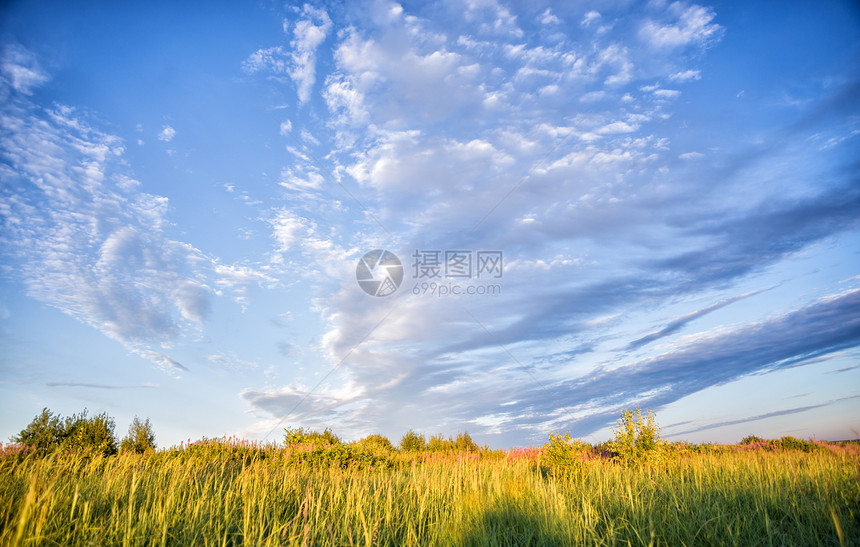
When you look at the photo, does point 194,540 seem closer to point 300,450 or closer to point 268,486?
point 268,486

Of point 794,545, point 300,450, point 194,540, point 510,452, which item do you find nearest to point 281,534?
point 194,540

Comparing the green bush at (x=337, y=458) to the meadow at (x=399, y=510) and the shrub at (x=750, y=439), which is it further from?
the shrub at (x=750, y=439)

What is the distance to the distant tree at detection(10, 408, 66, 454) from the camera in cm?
1119

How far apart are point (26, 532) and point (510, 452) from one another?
11.6 meters

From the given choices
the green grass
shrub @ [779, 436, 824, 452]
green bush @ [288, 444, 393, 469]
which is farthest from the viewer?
shrub @ [779, 436, 824, 452]

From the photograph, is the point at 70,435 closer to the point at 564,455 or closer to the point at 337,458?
the point at 337,458

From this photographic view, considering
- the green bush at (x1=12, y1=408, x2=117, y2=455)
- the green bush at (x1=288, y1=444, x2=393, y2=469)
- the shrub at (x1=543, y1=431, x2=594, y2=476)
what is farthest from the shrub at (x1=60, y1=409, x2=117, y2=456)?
the shrub at (x1=543, y1=431, x2=594, y2=476)

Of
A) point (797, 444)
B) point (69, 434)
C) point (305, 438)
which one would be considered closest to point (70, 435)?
point (69, 434)

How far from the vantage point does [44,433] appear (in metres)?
11.5

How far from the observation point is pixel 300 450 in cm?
1153

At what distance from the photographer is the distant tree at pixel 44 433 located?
11.2m

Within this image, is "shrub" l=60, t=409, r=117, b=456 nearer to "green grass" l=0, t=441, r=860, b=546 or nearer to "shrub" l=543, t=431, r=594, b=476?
"green grass" l=0, t=441, r=860, b=546

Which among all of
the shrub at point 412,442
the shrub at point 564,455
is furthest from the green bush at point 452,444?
the shrub at point 564,455

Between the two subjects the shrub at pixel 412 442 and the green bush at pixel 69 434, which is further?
the shrub at pixel 412 442
